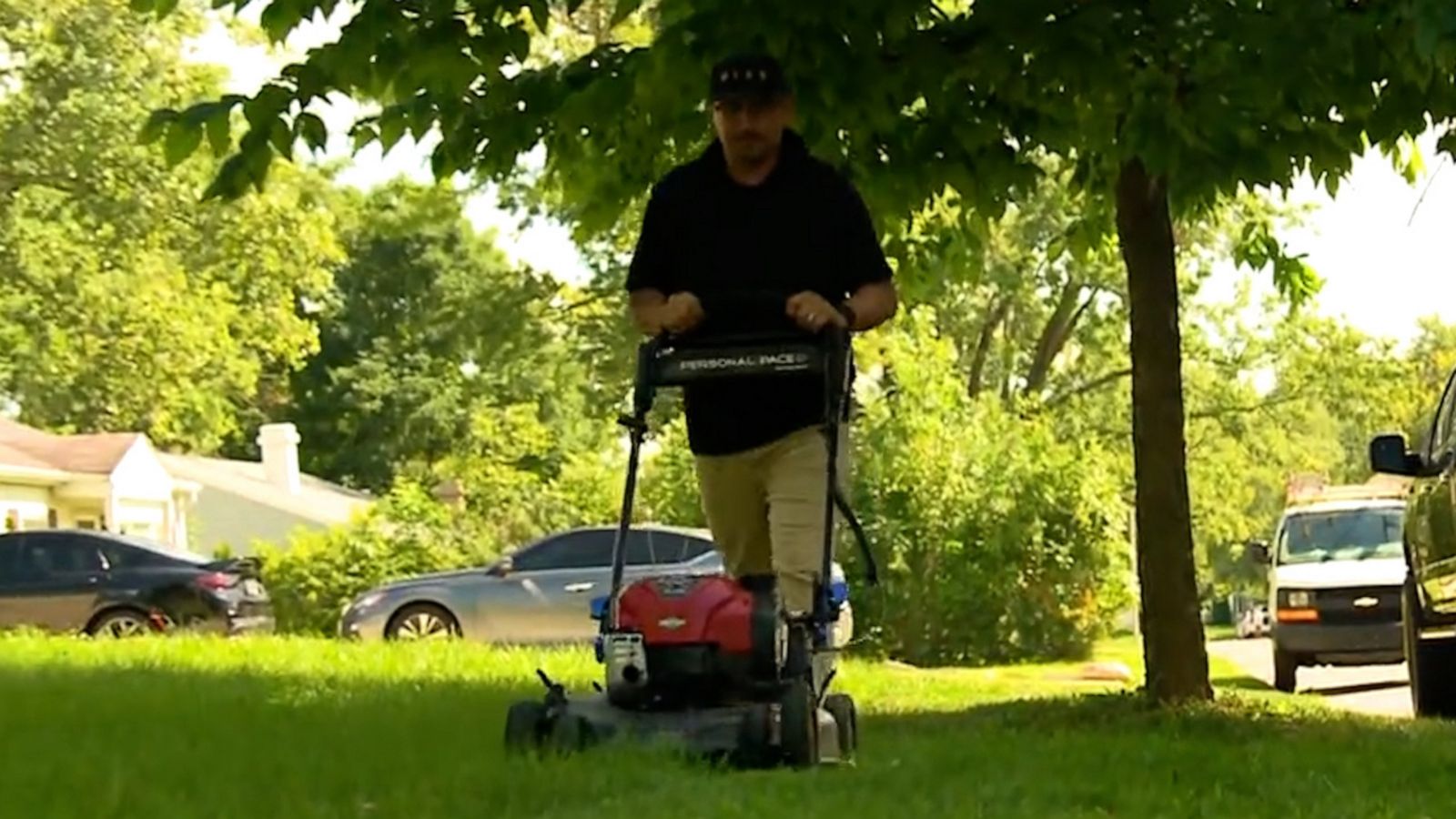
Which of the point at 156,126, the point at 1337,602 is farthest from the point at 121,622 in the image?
the point at 156,126

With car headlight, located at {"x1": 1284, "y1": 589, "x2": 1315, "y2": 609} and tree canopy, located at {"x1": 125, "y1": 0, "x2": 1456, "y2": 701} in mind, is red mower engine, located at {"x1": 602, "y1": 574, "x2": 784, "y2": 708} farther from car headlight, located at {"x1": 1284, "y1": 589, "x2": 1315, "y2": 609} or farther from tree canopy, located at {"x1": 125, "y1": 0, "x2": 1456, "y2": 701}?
car headlight, located at {"x1": 1284, "y1": 589, "x2": 1315, "y2": 609}

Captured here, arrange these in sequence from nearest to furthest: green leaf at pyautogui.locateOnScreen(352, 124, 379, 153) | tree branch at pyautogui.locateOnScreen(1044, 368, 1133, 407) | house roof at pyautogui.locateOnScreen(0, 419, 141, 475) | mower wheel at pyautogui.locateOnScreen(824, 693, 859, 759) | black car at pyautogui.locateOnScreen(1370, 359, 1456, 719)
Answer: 1. mower wheel at pyautogui.locateOnScreen(824, 693, 859, 759)
2. green leaf at pyautogui.locateOnScreen(352, 124, 379, 153)
3. black car at pyautogui.locateOnScreen(1370, 359, 1456, 719)
4. house roof at pyautogui.locateOnScreen(0, 419, 141, 475)
5. tree branch at pyautogui.locateOnScreen(1044, 368, 1133, 407)

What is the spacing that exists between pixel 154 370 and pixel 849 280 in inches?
1362

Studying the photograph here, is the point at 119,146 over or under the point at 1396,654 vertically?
over

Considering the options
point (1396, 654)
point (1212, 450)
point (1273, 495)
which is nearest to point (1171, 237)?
point (1396, 654)

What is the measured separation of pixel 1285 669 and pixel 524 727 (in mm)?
15271

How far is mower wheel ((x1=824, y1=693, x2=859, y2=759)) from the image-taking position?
6.14 m

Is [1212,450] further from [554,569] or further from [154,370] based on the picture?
[554,569]

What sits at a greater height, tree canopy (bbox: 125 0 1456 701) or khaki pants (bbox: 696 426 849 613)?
tree canopy (bbox: 125 0 1456 701)

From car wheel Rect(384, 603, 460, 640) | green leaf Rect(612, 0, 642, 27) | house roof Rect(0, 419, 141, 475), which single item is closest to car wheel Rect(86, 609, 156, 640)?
car wheel Rect(384, 603, 460, 640)

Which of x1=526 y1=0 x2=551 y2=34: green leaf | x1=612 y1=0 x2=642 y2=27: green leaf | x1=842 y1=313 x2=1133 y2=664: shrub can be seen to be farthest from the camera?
x1=842 y1=313 x2=1133 y2=664: shrub

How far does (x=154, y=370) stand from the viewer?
1534 inches

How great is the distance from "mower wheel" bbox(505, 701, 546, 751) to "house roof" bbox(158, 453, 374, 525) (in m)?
46.2

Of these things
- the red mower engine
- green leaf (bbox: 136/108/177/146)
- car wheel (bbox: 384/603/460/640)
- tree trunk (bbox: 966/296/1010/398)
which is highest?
tree trunk (bbox: 966/296/1010/398)
